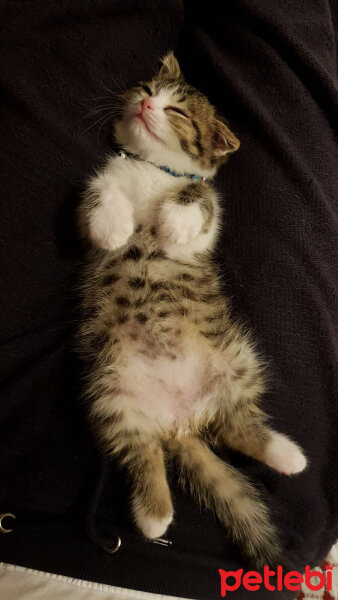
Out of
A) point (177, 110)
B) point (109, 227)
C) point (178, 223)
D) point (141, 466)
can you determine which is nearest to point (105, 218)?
point (109, 227)

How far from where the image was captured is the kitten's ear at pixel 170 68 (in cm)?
107

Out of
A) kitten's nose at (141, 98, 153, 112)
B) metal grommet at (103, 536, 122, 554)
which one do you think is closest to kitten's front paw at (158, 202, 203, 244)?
kitten's nose at (141, 98, 153, 112)

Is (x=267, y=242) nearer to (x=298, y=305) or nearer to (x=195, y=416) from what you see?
(x=298, y=305)

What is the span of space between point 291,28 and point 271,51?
73 mm

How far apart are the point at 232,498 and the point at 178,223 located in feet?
2.08

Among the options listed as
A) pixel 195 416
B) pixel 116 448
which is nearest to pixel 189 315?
pixel 195 416

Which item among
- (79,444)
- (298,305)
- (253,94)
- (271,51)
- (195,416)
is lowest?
(79,444)

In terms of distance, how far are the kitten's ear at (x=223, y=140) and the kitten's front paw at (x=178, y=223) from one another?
179 mm

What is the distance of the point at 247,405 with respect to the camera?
0.98 m

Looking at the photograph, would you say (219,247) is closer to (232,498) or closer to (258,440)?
(258,440)

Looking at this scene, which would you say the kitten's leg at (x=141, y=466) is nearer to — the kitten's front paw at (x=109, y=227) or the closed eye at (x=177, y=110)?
the kitten's front paw at (x=109, y=227)

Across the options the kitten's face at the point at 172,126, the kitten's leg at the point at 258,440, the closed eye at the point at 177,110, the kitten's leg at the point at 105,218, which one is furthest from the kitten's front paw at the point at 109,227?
the kitten's leg at the point at 258,440

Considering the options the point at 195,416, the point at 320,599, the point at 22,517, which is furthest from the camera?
the point at 320,599

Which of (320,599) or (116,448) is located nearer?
(116,448)
